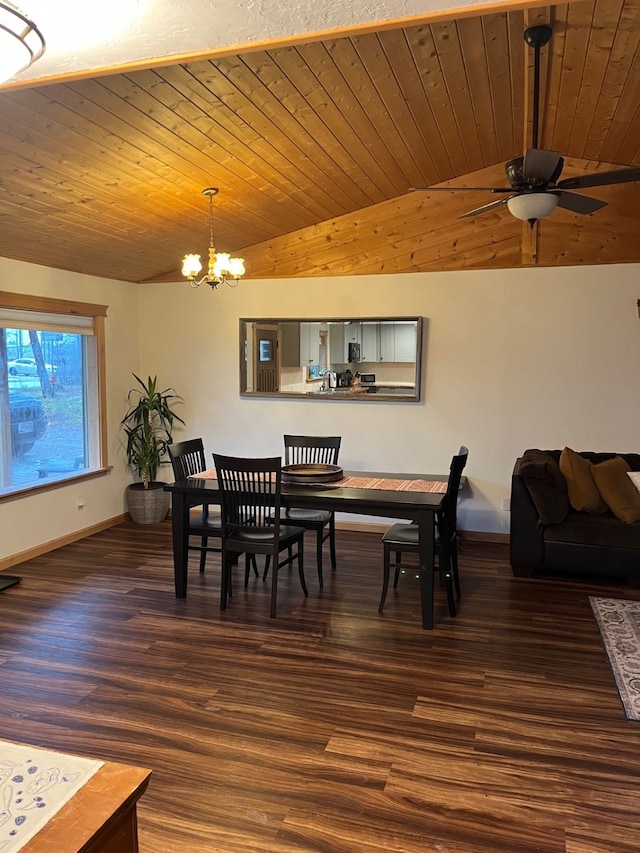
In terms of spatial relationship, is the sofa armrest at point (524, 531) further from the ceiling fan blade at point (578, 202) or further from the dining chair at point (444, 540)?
the ceiling fan blade at point (578, 202)

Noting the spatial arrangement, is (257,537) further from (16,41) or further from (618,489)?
(16,41)

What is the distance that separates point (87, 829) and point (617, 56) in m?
4.15

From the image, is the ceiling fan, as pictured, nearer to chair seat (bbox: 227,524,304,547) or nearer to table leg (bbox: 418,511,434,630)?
table leg (bbox: 418,511,434,630)

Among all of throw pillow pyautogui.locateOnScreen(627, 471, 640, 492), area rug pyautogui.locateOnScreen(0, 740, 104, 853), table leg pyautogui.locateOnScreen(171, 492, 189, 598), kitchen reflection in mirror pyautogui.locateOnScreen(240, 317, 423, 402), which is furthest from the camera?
kitchen reflection in mirror pyautogui.locateOnScreen(240, 317, 423, 402)

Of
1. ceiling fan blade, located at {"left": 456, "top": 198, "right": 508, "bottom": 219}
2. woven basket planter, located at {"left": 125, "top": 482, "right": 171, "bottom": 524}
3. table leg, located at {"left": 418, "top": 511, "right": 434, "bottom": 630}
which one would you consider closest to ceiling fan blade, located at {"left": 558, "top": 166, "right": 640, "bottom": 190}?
ceiling fan blade, located at {"left": 456, "top": 198, "right": 508, "bottom": 219}

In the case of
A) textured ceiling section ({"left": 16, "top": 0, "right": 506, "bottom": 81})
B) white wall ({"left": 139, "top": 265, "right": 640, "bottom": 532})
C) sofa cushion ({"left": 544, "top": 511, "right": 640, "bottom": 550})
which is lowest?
sofa cushion ({"left": 544, "top": 511, "right": 640, "bottom": 550})

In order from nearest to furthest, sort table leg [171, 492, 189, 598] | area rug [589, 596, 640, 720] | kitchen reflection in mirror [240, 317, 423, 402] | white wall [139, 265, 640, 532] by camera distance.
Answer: area rug [589, 596, 640, 720]
table leg [171, 492, 189, 598]
white wall [139, 265, 640, 532]
kitchen reflection in mirror [240, 317, 423, 402]

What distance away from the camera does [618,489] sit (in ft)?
15.2

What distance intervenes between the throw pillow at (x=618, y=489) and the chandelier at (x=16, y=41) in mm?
4443

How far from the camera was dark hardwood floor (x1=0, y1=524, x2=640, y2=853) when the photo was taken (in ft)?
7.51

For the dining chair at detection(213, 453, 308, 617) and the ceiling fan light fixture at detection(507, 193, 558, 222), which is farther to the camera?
the dining chair at detection(213, 453, 308, 617)

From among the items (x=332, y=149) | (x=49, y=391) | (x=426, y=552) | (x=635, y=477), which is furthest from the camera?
(x=49, y=391)

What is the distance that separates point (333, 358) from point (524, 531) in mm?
2418

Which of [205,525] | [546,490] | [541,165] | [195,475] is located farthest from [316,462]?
[541,165]
